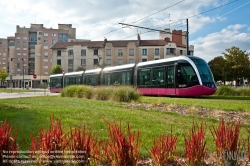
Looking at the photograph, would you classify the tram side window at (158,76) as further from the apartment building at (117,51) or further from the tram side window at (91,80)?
the apartment building at (117,51)

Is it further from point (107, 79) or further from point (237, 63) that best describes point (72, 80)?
point (237, 63)

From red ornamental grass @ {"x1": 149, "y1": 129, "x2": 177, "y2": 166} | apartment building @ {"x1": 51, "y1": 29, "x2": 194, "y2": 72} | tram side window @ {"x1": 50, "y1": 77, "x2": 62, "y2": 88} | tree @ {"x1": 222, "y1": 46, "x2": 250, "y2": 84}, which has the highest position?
apartment building @ {"x1": 51, "y1": 29, "x2": 194, "y2": 72}

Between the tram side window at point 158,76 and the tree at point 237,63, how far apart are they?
98.4ft

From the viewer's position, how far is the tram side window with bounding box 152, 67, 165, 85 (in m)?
20.2

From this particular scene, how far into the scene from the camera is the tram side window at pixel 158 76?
20250 millimetres

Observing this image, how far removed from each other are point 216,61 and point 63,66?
4388 centimetres

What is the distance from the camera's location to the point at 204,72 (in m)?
18.3

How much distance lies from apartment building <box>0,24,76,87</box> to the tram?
231ft

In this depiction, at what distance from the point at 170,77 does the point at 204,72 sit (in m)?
2.53

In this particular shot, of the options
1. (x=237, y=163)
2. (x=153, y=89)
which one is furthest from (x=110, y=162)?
(x=153, y=89)

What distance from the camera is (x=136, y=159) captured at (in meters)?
2.91

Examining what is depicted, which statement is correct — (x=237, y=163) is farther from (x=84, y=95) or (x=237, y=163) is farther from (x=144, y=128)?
(x=84, y=95)

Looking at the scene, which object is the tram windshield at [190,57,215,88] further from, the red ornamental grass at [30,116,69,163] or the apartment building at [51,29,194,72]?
the apartment building at [51,29,194,72]

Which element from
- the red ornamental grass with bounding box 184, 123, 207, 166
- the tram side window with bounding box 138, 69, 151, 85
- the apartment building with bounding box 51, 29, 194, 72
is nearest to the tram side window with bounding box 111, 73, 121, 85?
the tram side window with bounding box 138, 69, 151, 85
